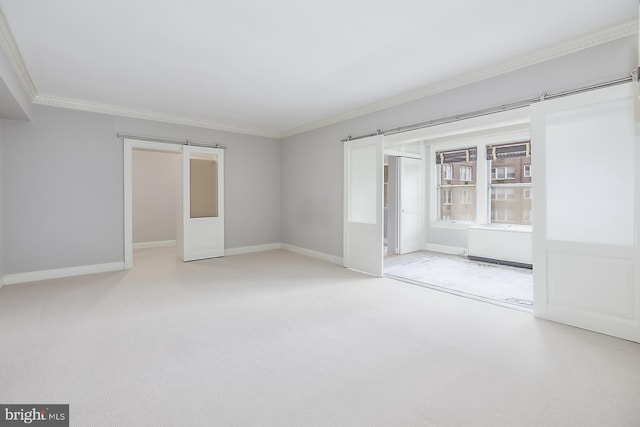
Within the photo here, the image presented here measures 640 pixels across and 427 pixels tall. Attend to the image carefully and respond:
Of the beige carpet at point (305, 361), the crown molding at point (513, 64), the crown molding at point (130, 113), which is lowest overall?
the beige carpet at point (305, 361)

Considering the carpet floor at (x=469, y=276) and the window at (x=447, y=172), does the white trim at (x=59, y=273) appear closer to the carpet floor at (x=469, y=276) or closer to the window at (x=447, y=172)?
the carpet floor at (x=469, y=276)

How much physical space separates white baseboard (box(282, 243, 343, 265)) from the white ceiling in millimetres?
2766

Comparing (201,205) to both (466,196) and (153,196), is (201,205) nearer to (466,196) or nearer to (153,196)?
(153,196)


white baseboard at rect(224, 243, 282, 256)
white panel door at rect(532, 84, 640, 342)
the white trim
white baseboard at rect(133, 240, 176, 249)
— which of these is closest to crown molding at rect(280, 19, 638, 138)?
white panel door at rect(532, 84, 640, 342)

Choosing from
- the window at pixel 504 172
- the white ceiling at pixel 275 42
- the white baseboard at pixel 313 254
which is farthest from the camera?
the window at pixel 504 172

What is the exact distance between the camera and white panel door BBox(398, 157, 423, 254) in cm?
654

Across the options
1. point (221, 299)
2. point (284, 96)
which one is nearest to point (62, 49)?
A: point (284, 96)

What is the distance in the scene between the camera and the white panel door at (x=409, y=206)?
6543 mm

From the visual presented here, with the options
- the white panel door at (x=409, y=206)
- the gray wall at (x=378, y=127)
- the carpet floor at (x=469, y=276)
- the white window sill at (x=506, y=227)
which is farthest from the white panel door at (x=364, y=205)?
the white window sill at (x=506, y=227)

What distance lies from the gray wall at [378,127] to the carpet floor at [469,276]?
100 cm

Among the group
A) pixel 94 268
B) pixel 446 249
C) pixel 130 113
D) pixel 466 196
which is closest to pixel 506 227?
pixel 466 196

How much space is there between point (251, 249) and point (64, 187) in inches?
130

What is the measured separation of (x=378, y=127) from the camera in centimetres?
470

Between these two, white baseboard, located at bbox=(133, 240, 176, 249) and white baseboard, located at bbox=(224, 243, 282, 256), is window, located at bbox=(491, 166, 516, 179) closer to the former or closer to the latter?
white baseboard, located at bbox=(224, 243, 282, 256)
